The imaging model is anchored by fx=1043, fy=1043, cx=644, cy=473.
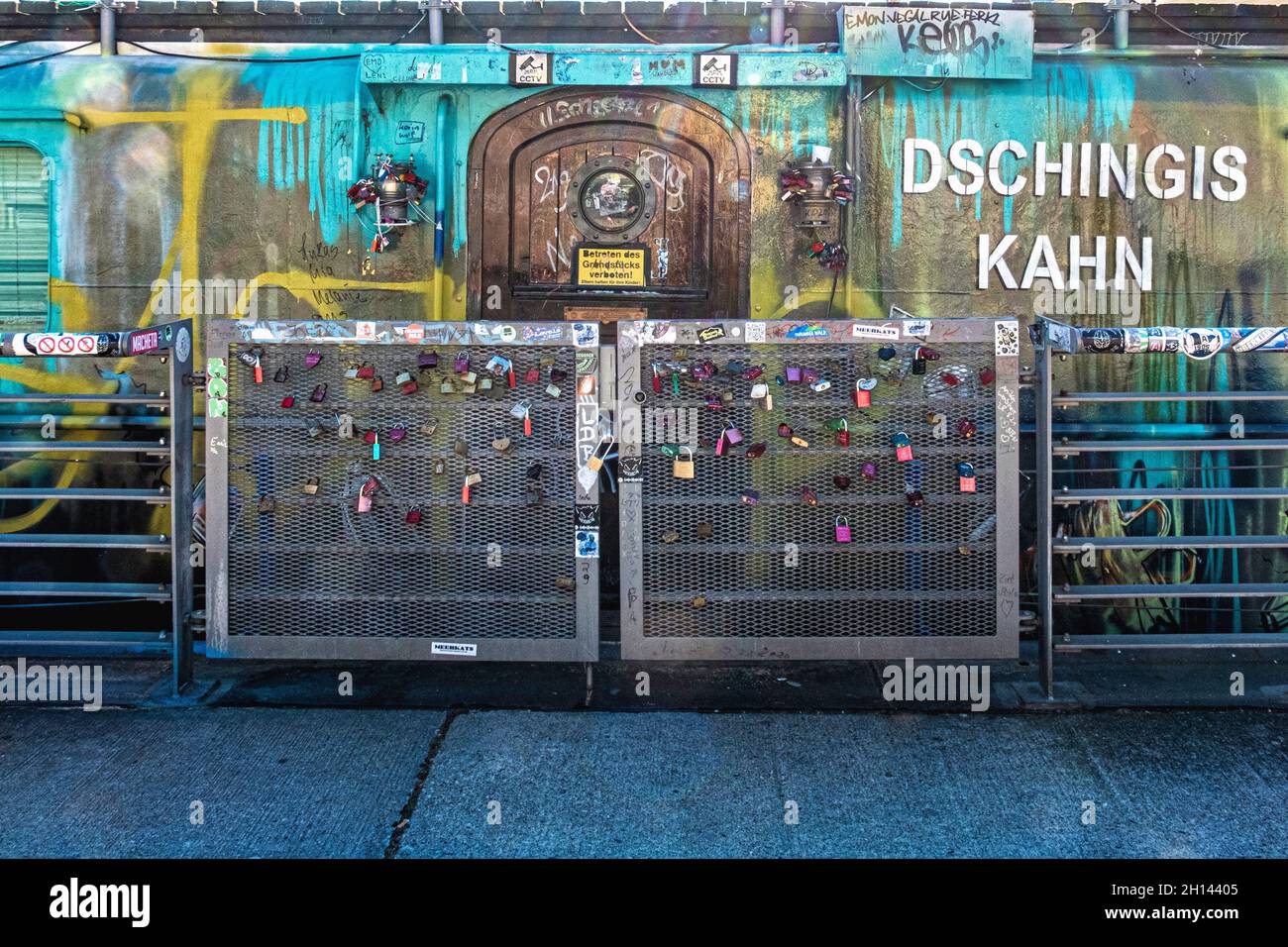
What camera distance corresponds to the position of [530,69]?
21.2 ft

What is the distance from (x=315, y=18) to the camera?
6.88 metres

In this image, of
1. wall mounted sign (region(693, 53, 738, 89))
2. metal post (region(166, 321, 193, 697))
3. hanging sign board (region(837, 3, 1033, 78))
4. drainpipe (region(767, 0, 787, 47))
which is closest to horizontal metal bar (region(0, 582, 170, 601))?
metal post (region(166, 321, 193, 697))

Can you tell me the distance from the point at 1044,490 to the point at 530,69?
3947 millimetres

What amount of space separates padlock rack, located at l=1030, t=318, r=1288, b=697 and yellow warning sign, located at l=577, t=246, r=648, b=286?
2.47 m

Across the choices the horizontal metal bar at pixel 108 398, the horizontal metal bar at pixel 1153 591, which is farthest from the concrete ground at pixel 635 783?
the horizontal metal bar at pixel 108 398

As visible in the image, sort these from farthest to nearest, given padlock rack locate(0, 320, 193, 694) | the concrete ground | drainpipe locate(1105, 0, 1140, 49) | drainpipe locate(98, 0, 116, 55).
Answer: drainpipe locate(98, 0, 116, 55) < drainpipe locate(1105, 0, 1140, 49) < padlock rack locate(0, 320, 193, 694) < the concrete ground

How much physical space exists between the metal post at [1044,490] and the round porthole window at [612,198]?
261 centimetres

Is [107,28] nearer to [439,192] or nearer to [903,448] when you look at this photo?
[439,192]

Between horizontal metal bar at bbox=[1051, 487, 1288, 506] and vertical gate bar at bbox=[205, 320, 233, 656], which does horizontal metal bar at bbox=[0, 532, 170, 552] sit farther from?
horizontal metal bar at bbox=[1051, 487, 1288, 506]

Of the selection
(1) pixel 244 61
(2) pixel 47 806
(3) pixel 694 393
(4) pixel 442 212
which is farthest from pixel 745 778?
(1) pixel 244 61

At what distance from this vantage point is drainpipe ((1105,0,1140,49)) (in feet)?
21.8

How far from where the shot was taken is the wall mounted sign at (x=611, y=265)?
6590 mm

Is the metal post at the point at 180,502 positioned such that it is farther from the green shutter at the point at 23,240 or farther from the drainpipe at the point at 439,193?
the green shutter at the point at 23,240

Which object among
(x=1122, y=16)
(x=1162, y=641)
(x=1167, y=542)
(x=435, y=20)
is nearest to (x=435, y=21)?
(x=435, y=20)
